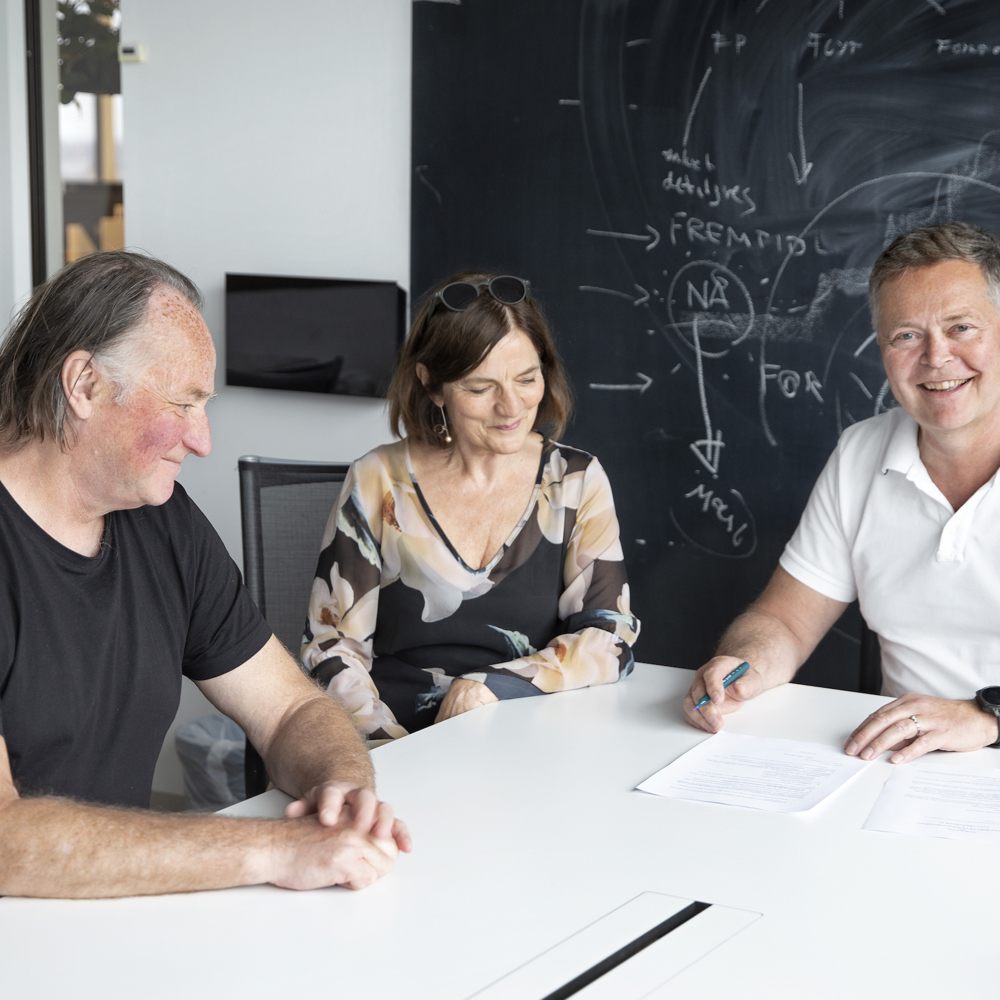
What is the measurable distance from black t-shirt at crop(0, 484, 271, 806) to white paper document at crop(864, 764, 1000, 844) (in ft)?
2.94

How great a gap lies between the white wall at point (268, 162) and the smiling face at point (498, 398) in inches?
45.5

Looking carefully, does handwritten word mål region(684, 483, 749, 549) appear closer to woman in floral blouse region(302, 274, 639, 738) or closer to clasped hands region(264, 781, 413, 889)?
woman in floral blouse region(302, 274, 639, 738)

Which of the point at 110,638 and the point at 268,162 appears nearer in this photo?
the point at 110,638

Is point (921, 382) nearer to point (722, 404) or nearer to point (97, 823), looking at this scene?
point (722, 404)

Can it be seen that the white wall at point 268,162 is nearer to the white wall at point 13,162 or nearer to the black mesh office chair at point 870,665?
the white wall at point 13,162

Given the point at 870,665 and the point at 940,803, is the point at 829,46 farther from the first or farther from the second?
the point at 940,803

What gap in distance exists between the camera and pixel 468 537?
7.03ft

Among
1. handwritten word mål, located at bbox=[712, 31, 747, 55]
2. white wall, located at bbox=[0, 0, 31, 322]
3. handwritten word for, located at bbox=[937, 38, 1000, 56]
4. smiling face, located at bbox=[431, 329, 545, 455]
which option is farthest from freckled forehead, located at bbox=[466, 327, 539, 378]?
white wall, located at bbox=[0, 0, 31, 322]

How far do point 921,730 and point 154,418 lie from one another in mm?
1111

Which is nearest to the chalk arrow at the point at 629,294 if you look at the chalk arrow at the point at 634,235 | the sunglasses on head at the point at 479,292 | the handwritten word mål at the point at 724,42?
the chalk arrow at the point at 634,235

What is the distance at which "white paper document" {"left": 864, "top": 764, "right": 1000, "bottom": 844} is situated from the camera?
1.31m

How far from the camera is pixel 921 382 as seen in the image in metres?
2.05

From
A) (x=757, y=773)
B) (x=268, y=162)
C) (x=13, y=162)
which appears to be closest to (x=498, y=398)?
(x=757, y=773)

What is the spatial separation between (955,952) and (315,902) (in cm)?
61
